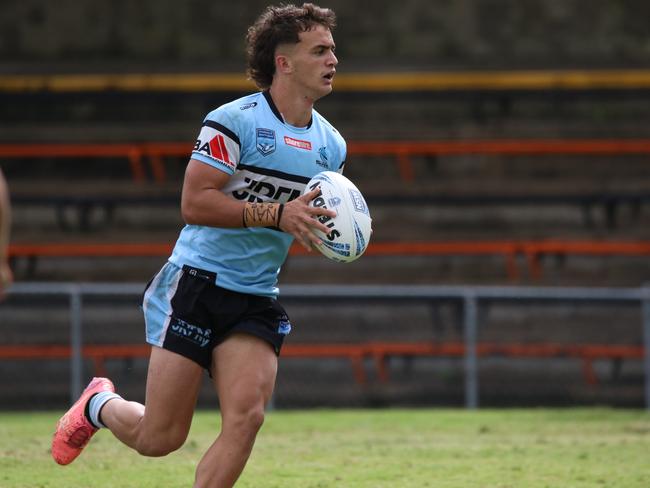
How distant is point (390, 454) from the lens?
28.6 feet

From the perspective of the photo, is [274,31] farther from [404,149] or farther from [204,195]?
[404,149]

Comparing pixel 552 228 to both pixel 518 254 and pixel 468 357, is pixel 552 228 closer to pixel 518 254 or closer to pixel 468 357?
pixel 518 254

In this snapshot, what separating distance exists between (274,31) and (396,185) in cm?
1147

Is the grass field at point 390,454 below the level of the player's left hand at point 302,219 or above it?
below

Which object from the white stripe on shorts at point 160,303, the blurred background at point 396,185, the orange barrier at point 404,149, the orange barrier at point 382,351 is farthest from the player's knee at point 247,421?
the orange barrier at point 404,149

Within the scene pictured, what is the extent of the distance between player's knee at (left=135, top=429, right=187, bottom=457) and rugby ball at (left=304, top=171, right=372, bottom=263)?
1015 mm

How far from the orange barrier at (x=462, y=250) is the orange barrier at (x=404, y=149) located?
1.51 m

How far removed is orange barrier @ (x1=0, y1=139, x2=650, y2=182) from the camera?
16.8m

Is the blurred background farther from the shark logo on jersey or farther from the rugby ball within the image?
the rugby ball

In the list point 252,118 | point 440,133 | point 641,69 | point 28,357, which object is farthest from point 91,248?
point 252,118

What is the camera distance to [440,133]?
707 inches

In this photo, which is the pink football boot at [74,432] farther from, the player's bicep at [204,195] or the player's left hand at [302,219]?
the player's left hand at [302,219]

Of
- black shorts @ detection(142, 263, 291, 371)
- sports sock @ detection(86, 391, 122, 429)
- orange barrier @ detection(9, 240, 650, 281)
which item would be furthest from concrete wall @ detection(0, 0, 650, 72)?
black shorts @ detection(142, 263, 291, 371)

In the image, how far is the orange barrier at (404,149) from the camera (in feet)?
55.3
